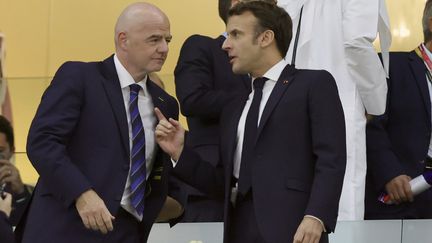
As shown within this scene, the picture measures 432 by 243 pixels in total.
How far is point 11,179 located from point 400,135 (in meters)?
2.27

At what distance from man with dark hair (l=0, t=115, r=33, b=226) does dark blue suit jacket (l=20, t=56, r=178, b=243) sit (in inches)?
59.4

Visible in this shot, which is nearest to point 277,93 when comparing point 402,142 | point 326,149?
point 326,149

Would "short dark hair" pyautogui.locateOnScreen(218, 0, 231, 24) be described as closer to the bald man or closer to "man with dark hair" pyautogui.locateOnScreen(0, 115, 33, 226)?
the bald man

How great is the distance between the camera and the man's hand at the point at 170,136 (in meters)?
5.00

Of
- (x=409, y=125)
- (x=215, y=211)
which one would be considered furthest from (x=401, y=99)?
(x=215, y=211)

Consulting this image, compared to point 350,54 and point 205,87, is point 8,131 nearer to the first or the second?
point 205,87

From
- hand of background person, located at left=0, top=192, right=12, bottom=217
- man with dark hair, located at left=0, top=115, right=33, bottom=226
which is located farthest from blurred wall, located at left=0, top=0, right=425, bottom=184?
hand of background person, located at left=0, top=192, right=12, bottom=217

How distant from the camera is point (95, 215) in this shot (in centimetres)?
464

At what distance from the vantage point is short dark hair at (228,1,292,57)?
16.9 ft

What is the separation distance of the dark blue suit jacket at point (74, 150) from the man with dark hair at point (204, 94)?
782mm

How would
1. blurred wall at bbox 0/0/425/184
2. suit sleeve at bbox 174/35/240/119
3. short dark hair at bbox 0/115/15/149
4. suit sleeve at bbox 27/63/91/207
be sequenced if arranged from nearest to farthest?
1. suit sleeve at bbox 27/63/91/207
2. suit sleeve at bbox 174/35/240/119
3. short dark hair at bbox 0/115/15/149
4. blurred wall at bbox 0/0/425/184

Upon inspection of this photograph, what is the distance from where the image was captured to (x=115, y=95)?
504cm

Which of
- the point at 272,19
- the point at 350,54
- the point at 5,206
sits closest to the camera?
the point at 272,19

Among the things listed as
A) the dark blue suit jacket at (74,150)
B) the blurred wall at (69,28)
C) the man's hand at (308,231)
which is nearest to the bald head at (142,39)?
the dark blue suit jacket at (74,150)
